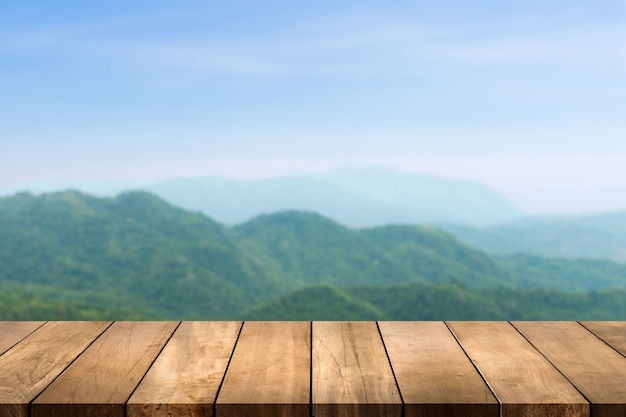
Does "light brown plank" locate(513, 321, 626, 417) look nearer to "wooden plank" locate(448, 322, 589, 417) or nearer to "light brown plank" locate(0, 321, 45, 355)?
"wooden plank" locate(448, 322, 589, 417)

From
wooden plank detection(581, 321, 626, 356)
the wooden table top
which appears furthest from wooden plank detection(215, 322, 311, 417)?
wooden plank detection(581, 321, 626, 356)

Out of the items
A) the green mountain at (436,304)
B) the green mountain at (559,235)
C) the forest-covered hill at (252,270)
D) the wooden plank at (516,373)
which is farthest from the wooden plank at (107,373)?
the green mountain at (559,235)

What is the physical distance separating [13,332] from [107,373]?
1.61 ft

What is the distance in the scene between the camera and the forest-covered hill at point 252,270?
34.2ft

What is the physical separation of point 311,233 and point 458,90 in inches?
187

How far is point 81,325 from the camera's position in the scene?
176cm

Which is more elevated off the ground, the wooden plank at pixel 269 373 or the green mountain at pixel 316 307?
the wooden plank at pixel 269 373

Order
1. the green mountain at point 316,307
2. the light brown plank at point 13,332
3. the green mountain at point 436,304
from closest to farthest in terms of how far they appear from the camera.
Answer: the light brown plank at point 13,332 < the green mountain at point 316,307 < the green mountain at point 436,304

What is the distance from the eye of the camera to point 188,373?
1347 millimetres

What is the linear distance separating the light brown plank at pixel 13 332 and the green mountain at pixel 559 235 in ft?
58.3

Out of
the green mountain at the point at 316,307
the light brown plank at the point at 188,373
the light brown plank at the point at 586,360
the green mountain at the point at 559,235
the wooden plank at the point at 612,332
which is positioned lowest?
the green mountain at the point at 559,235

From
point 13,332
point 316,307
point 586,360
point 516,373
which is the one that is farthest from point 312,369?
point 316,307

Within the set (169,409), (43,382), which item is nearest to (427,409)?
(169,409)

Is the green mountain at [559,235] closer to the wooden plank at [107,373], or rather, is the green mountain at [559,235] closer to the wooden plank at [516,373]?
the wooden plank at [516,373]
